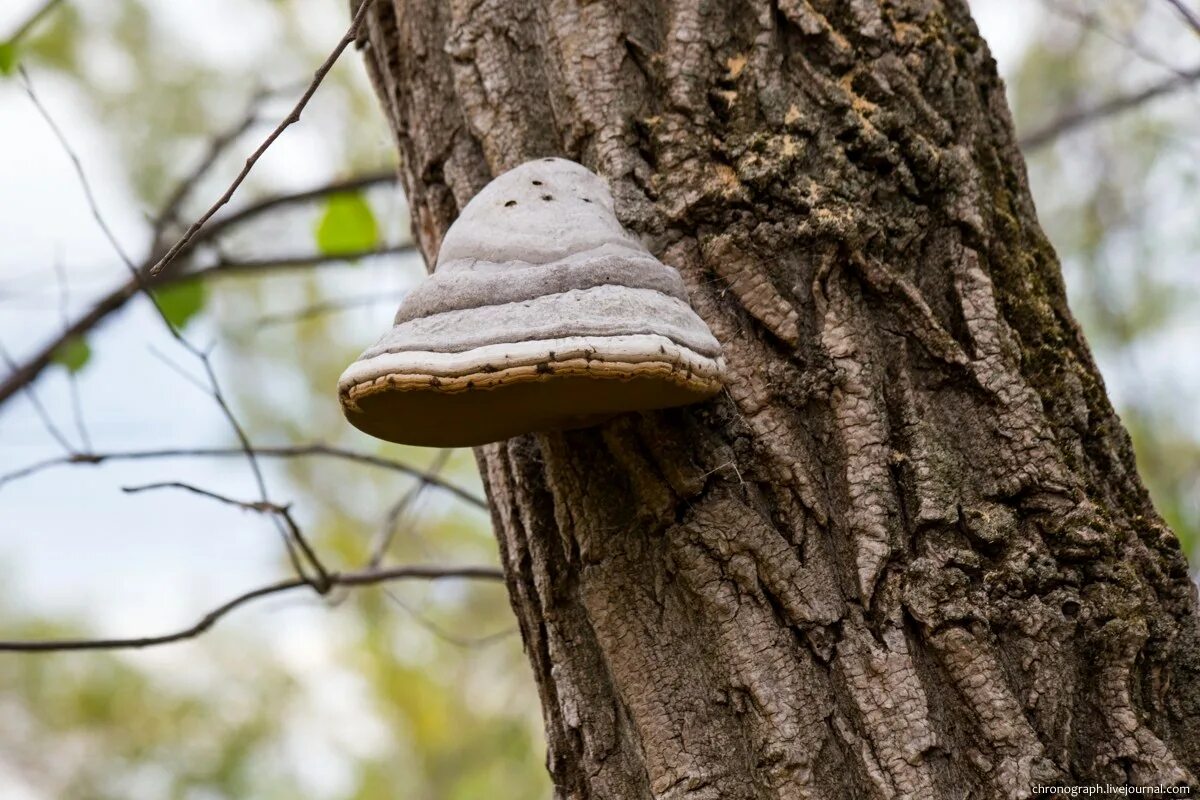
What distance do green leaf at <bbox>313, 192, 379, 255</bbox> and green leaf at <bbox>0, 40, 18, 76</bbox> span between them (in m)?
1.08

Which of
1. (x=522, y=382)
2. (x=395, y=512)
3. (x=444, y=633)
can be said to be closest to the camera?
(x=522, y=382)

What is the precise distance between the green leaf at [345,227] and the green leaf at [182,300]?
1.50ft

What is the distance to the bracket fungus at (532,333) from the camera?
1323mm

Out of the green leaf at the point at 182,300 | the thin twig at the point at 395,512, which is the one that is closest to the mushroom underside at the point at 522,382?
the thin twig at the point at 395,512

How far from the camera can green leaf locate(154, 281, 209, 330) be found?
10.8 ft

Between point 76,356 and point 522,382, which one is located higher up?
point 76,356

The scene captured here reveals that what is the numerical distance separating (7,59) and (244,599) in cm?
164

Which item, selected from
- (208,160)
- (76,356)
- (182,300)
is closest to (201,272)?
(182,300)

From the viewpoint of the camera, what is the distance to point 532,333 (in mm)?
1351

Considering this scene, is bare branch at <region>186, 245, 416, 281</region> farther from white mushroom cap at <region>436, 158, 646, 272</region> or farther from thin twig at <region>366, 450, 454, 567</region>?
white mushroom cap at <region>436, 158, 646, 272</region>

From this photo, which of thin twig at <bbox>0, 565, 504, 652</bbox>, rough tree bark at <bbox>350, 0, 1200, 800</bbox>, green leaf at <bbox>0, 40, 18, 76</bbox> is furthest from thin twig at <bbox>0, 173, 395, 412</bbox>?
rough tree bark at <bbox>350, 0, 1200, 800</bbox>

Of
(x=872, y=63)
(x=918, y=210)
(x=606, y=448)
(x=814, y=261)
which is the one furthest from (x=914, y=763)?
(x=872, y=63)

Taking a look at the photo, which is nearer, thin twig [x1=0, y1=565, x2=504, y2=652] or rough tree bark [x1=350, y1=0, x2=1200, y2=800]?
rough tree bark [x1=350, y1=0, x2=1200, y2=800]

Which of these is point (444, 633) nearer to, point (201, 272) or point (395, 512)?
point (395, 512)
